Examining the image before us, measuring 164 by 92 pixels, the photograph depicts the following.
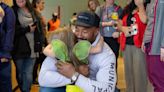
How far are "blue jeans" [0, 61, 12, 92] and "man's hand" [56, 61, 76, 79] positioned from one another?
5.32ft

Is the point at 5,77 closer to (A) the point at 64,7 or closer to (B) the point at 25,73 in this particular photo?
(B) the point at 25,73

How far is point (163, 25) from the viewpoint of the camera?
7.93 ft

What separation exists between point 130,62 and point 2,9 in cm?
157

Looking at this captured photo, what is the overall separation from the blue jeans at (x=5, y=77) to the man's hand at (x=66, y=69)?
1.62 m

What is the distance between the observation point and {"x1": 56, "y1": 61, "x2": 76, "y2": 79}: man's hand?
1787mm

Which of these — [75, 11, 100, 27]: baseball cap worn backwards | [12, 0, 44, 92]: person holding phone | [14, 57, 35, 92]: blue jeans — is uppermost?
[75, 11, 100, 27]: baseball cap worn backwards

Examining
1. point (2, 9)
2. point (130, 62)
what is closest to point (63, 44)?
point (2, 9)

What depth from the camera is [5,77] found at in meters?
3.37

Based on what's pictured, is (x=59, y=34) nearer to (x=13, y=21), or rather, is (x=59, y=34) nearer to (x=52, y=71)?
(x=52, y=71)

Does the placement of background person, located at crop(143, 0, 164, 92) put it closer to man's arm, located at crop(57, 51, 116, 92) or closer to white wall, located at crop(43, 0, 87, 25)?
man's arm, located at crop(57, 51, 116, 92)

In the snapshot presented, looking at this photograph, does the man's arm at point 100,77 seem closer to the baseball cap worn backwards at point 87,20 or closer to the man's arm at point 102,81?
the man's arm at point 102,81

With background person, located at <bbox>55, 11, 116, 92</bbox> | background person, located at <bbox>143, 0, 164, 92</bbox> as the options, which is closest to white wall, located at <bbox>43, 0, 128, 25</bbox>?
background person, located at <bbox>143, 0, 164, 92</bbox>

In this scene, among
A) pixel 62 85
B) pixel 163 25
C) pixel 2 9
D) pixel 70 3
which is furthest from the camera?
pixel 70 3

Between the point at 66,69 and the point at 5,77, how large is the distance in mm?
Answer: 1742
